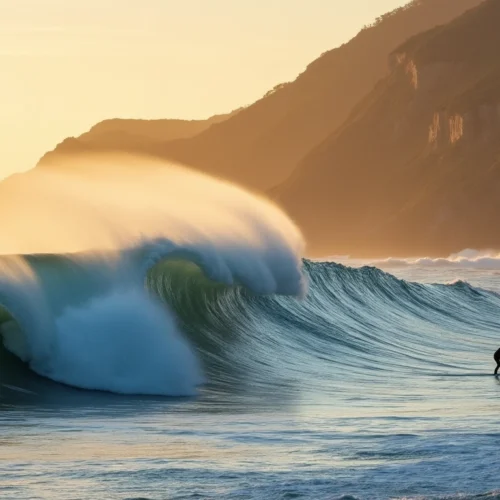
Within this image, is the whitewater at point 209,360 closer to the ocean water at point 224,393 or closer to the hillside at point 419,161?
the ocean water at point 224,393

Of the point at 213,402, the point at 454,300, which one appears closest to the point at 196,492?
the point at 213,402

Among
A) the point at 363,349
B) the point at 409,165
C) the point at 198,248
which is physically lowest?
the point at 363,349

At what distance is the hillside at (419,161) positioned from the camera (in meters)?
126

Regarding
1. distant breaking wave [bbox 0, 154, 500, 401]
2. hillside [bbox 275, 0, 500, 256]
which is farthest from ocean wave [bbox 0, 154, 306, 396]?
hillside [bbox 275, 0, 500, 256]

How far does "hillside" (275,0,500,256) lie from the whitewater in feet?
319

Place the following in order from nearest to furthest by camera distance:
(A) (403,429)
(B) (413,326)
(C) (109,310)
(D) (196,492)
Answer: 1. (D) (196,492)
2. (A) (403,429)
3. (C) (109,310)
4. (B) (413,326)

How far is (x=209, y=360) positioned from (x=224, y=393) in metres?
2.76

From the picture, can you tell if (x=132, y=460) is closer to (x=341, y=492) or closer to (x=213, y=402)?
(x=341, y=492)

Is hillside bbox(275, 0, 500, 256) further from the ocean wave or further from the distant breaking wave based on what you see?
the ocean wave

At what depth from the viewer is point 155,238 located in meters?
19.7

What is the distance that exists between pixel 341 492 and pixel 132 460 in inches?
72.3

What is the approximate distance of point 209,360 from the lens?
17.8 m

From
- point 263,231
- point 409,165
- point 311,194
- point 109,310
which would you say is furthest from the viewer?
point 311,194

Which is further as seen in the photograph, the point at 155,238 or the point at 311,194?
the point at 311,194
